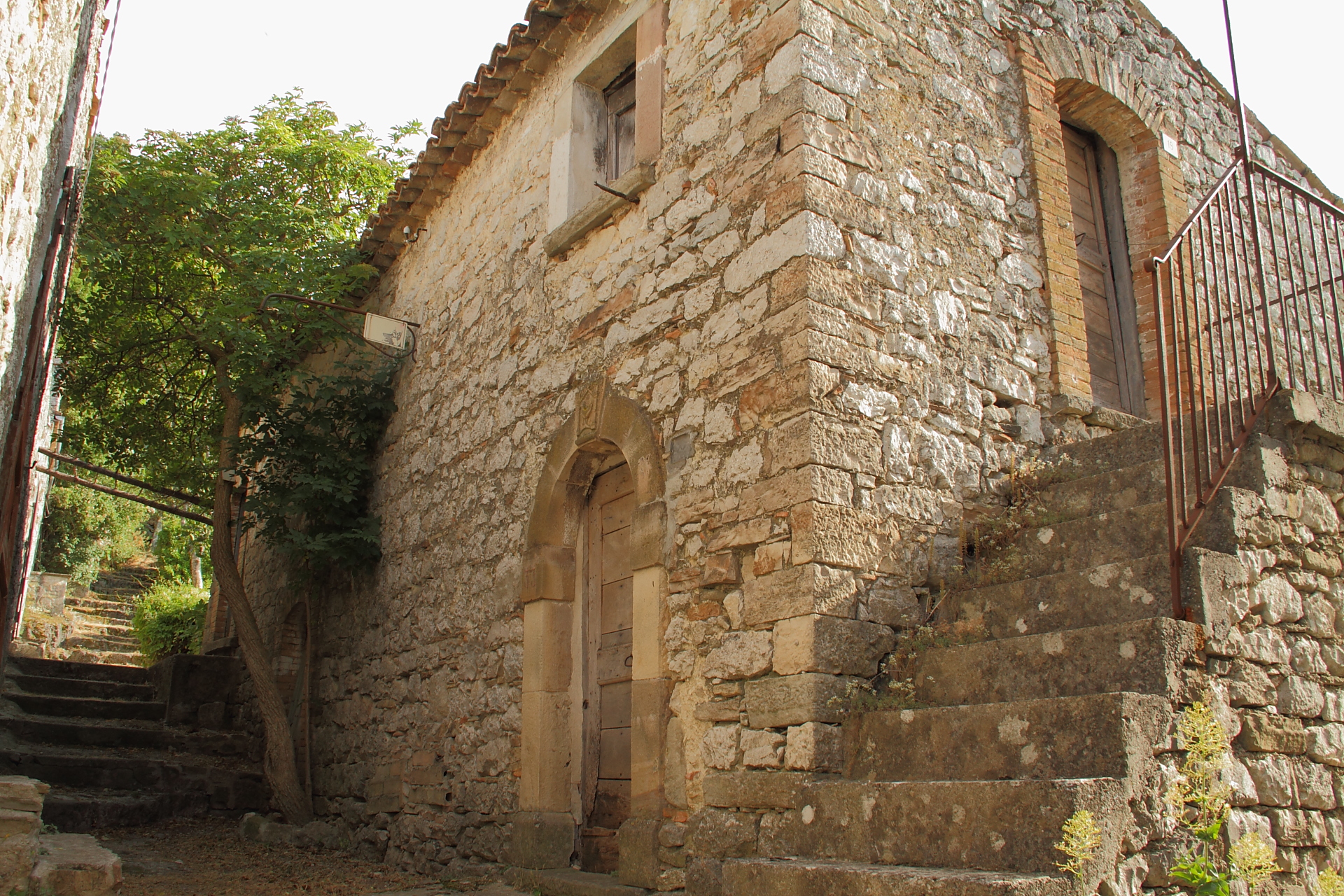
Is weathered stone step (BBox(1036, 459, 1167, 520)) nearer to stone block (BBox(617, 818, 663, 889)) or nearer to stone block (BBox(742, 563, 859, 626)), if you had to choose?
stone block (BBox(742, 563, 859, 626))

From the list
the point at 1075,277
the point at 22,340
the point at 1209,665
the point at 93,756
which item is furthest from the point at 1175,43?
the point at 93,756

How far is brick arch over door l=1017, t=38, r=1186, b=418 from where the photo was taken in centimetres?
518

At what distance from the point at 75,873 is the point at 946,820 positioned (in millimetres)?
2911

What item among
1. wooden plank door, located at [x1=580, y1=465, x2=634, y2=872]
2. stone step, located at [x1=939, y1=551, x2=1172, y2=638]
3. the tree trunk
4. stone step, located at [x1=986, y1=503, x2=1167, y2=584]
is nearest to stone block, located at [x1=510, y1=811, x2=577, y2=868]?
wooden plank door, located at [x1=580, y1=465, x2=634, y2=872]

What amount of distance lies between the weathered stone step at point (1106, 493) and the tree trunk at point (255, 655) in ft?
19.0

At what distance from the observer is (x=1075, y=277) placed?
17.6 feet

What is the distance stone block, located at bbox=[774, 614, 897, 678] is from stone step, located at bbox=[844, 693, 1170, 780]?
0.72ft

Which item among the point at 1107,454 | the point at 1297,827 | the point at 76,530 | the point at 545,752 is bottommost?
the point at 1297,827

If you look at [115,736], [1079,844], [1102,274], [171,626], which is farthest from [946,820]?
[171,626]

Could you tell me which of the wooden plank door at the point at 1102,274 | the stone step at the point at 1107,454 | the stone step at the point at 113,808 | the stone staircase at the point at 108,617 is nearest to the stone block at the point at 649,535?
the stone step at the point at 1107,454

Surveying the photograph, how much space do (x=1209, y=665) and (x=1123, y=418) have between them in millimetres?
2195

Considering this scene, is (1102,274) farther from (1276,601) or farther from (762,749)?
→ (762,749)

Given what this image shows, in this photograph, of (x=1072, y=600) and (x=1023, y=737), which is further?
(x=1072, y=600)

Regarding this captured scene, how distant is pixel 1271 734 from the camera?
3.39 meters
